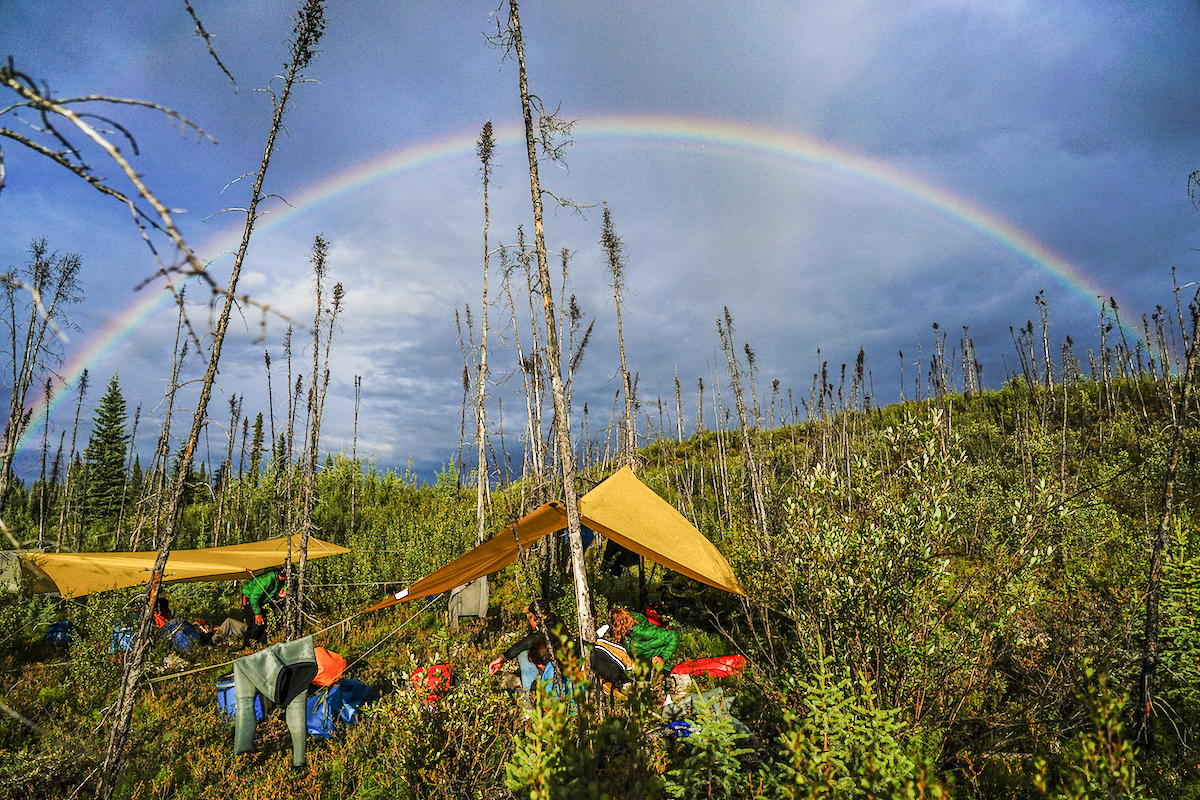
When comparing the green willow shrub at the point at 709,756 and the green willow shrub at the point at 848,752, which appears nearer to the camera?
the green willow shrub at the point at 848,752

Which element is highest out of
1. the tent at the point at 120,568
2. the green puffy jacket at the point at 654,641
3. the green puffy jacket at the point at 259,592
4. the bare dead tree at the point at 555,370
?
the bare dead tree at the point at 555,370

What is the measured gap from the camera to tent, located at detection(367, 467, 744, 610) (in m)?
7.93

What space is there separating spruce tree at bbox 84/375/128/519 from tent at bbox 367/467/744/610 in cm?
3516

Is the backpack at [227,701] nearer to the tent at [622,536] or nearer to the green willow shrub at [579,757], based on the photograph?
the tent at [622,536]

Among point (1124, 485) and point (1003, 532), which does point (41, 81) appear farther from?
point (1124, 485)

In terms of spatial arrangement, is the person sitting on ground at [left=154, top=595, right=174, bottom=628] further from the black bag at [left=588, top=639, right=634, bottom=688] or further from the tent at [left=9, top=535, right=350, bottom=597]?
the black bag at [left=588, top=639, right=634, bottom=688]

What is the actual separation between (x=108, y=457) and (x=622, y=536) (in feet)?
134

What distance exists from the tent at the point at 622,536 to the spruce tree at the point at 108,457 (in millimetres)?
35163

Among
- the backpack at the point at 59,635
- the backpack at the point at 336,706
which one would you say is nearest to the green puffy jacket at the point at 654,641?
the backpack at the point at 336,706

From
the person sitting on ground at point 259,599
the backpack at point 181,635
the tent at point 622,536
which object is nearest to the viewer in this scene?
the tent at point 622,536

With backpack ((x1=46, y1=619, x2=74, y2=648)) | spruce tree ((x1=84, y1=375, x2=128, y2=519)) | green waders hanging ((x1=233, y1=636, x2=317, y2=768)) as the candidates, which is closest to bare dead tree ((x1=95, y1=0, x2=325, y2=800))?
green waders hanging ((x1=233, y1=636, x2=317, y2=768))

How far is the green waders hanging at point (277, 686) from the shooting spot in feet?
19.1

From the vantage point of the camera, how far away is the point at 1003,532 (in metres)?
4.56

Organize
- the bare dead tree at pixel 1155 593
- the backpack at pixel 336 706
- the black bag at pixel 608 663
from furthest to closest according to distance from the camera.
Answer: the backpack at pixel 336 706, the black bag at pixel 608 663, the bare dead tree at pixel 1155 593
